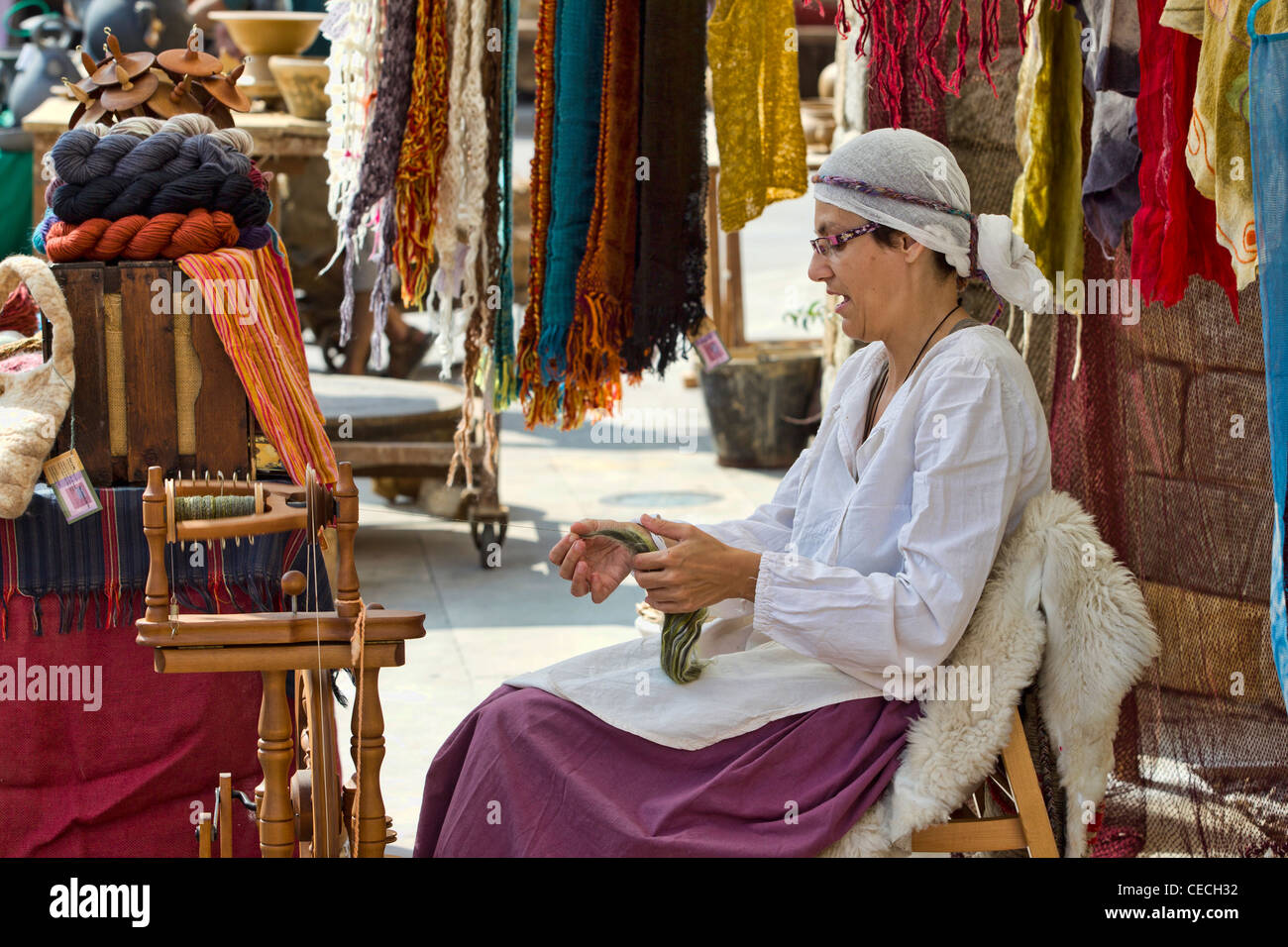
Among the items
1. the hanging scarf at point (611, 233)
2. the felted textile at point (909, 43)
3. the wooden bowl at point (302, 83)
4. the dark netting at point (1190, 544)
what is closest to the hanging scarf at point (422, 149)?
the hanging scarf at point (611, 233)

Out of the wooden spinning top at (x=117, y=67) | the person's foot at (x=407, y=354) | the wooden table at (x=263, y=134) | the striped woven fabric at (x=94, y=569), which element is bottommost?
the person's foot at (x=407, y=354)

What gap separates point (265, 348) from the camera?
2.59 meters

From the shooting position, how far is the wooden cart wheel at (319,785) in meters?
2.19

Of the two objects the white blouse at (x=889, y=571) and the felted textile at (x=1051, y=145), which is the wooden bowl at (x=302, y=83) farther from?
the white blouse at (x=889, y=571)

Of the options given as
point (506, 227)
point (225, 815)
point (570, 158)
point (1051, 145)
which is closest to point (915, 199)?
point (1051, 145)

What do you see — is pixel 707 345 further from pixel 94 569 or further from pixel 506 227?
pixel 94 569

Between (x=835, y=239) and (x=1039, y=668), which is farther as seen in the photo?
(x=835, y=239)

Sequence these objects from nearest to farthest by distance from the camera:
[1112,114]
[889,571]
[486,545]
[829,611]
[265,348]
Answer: [829,611], [889,571], [1112,114], [265,348], [486,545]

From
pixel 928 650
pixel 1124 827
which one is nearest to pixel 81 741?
pixel 928 650

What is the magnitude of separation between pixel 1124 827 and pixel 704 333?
1.34m

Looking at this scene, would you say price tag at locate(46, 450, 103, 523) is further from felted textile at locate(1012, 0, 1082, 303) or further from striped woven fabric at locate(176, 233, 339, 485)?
felted textile at locate(1012, 0, 1082, 303)

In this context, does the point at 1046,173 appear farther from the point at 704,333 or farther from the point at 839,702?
the point at 839,702

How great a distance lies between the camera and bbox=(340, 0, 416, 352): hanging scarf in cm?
296

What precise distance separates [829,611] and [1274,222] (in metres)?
0.75
